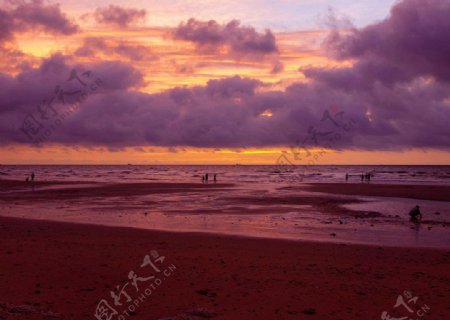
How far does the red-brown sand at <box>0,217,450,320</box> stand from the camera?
29.7 ft

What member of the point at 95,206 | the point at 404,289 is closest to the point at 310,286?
the point at 404,289

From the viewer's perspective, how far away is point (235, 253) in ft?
48.0

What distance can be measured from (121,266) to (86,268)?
0.96m

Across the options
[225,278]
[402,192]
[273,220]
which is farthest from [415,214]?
[402,192]

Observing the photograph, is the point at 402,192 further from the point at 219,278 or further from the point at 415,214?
the point at 219,278

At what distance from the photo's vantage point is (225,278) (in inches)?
447

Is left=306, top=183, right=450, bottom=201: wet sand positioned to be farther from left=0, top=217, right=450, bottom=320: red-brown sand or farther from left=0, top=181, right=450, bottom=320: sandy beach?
left=0, top=217, right=450, bottom=320: red-brown sand

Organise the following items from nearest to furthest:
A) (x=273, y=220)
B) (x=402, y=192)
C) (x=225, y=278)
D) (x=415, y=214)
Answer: (x=225, y=278) < (x=273, y=220) < (x=415, y=214) < (x=402, y=192)

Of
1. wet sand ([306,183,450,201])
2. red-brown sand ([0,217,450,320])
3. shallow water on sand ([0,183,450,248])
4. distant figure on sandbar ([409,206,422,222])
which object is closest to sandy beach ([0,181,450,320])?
red-brown sand ([0,217,450,320])

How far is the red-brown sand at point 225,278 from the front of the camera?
905 centimetres

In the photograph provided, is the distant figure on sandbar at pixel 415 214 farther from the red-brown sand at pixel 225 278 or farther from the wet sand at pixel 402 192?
the wet sand at pixel 402 192

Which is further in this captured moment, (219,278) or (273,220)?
(273,220)

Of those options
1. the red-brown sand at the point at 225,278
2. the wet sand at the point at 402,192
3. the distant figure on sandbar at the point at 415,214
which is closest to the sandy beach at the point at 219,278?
the red-brown sand at the point at 225,278

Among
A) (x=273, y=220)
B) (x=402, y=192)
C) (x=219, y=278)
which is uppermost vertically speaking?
(x=402, y=192)
